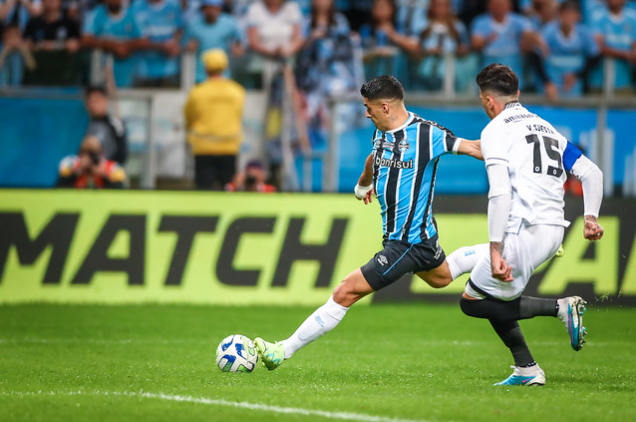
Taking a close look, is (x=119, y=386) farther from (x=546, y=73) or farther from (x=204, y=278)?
(x=546, y=73)

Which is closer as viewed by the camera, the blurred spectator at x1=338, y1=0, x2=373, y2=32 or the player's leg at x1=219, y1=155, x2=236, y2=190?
the player's leg at x1=219, y1=155, x2=236, y2=190

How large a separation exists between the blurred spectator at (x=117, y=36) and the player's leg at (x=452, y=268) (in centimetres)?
733

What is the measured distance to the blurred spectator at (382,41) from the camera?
13.7m

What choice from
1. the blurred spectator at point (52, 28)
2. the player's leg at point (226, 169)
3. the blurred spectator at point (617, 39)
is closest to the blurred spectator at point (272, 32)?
the player's leg at point (226, 169)

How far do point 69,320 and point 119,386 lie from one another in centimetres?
414

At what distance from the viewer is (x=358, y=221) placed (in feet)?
40.2

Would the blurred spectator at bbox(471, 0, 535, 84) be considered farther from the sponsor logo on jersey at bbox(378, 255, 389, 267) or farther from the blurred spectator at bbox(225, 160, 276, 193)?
the sponsor logo on jersey at bbox(378, 255, 389, 267)

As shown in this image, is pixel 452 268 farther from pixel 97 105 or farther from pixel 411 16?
pixel 411 16

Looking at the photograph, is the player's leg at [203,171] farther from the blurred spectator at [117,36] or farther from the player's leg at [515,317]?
the player's leg at [515,317]

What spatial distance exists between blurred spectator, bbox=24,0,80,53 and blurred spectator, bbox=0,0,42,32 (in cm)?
12

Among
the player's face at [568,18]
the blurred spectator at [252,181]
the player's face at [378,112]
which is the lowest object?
the blurred spectator at [252,181]

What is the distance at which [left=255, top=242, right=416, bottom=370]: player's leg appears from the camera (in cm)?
704

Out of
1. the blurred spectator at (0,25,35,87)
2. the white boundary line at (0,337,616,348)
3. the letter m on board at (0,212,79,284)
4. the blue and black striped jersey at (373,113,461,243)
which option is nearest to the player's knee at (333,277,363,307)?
the blue and black striped jersey at (373,113,461,243)

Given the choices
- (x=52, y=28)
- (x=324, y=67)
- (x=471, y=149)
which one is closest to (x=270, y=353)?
(x=471, y=149)
